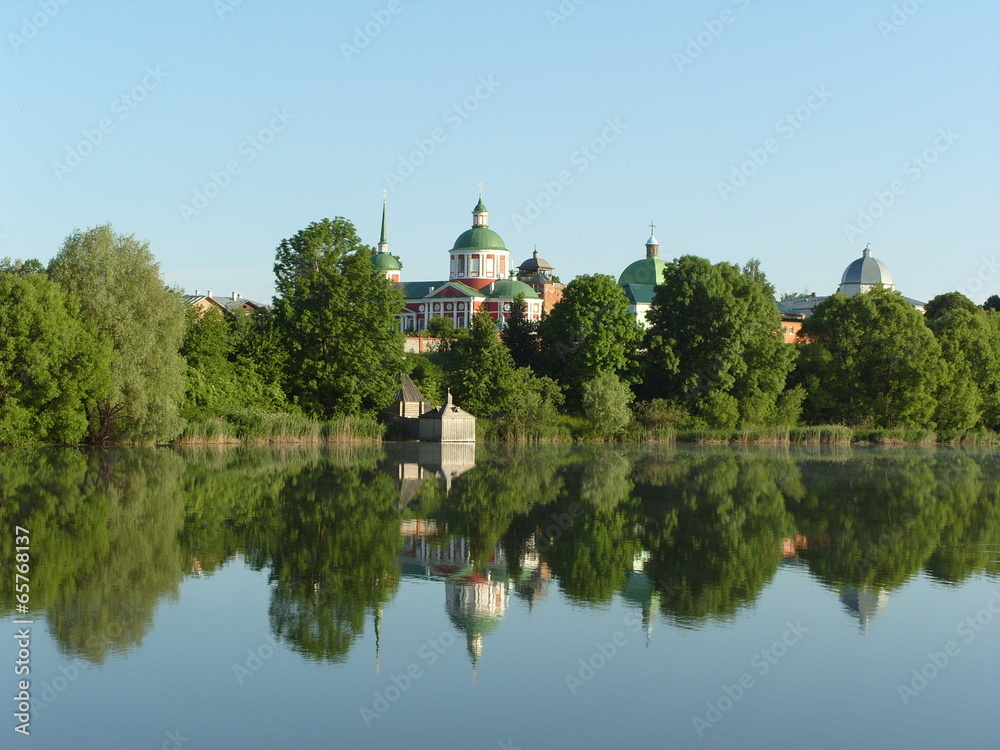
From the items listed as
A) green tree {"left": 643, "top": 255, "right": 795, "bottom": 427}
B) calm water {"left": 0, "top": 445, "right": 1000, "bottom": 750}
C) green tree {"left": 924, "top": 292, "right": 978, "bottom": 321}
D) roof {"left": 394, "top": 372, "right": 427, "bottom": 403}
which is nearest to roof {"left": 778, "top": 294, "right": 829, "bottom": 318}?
green tree {"left": 924, "top": 292, "right": 978, "bottom": 321}

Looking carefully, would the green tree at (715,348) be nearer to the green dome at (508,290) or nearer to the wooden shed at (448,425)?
the wooden shed at (448,425)

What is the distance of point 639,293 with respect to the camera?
104 meters

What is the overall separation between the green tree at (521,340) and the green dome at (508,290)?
175ft

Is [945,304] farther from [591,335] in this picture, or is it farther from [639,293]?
[591,335]

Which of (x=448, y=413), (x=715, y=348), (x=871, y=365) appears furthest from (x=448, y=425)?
(x=871, y=365)

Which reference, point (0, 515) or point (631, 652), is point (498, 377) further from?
point (631, 652)

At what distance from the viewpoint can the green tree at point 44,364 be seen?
31625 millimetres

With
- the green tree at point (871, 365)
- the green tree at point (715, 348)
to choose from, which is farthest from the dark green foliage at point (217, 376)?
the green tree at point (871, 365)

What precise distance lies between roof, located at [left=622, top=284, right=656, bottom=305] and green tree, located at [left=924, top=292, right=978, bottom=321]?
26.9 m

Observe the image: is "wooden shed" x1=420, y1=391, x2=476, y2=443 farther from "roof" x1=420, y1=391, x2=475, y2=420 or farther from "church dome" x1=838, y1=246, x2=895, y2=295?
"church dome" x1=838, y1=246, x2=895, y2=295

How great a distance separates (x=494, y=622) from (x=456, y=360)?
42.1 m

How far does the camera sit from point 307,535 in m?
15.3

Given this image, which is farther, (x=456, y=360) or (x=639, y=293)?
(x=639, y=293)

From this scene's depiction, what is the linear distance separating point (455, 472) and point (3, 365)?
44.1 feet
